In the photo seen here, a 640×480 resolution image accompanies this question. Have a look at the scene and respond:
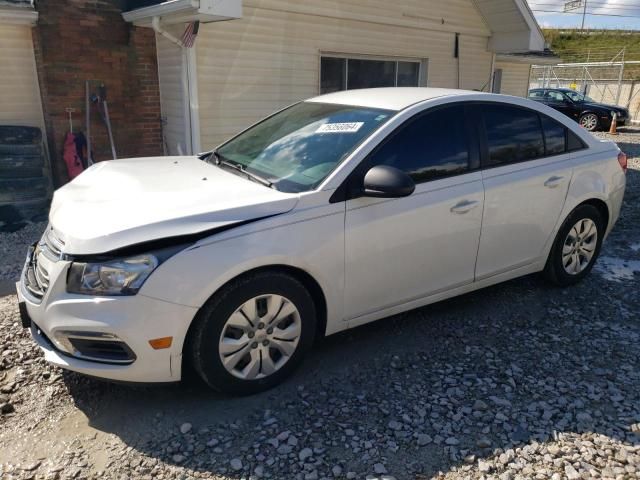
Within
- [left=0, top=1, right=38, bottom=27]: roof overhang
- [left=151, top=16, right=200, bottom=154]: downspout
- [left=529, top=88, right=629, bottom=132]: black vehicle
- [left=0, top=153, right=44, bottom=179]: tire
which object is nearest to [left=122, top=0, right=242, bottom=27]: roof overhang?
[left=151, top=16, right=200, bottom=154]: downspout

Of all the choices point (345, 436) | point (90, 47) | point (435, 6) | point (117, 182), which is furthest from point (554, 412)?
point (435, 6)

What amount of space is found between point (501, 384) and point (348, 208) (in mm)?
1448

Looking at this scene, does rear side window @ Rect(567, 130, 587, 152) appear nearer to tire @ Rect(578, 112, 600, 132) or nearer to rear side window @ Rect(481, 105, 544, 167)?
rear side window @ Rect(481, 105, 544, 167)

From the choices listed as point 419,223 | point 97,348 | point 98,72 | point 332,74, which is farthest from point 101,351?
point 332,74

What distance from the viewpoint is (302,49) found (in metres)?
8.55

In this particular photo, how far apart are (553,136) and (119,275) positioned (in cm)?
343

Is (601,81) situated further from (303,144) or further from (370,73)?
(303,144)

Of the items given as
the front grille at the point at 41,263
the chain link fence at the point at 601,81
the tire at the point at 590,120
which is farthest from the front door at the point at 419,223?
the chain link fence at the point at 601,81

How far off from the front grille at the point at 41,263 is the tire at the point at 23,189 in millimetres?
3870

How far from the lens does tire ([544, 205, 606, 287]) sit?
4.41m

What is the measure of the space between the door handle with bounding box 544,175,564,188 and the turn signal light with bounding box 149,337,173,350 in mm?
3008

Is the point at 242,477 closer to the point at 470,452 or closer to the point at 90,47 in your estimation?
the point at 470,452

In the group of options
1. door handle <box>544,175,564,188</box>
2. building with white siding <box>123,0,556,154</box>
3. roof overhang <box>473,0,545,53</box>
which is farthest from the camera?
roof overhang <box>473,0,545,53</box>

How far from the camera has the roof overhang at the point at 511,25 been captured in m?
10.4
